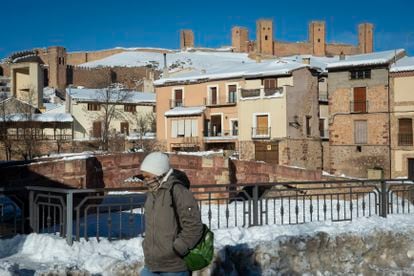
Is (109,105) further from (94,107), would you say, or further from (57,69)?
(57,69)

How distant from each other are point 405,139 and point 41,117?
3180cm

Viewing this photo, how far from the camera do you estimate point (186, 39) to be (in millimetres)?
102500

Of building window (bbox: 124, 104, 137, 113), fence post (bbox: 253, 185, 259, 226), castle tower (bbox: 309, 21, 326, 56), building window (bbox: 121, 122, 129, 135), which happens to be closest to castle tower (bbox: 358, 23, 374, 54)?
castle tower (bbox: 309, 21, 326, 56)

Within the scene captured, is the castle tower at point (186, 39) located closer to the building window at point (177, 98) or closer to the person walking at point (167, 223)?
the building window at point (177, 98)

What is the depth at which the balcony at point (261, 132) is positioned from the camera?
3875 centimetres

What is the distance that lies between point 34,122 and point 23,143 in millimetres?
5914

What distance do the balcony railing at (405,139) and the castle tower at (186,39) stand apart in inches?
2780

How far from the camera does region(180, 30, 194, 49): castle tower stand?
102 m

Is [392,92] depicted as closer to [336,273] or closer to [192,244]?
[336,273]

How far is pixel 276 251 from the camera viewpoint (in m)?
9.46

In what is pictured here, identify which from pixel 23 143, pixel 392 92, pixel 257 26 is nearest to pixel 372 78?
pixel 392 92

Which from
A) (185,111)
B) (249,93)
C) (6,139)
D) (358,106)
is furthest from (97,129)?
(358,106)

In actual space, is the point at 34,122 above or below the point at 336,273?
above

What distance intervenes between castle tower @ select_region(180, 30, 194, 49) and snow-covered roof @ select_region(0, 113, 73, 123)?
53.7m
